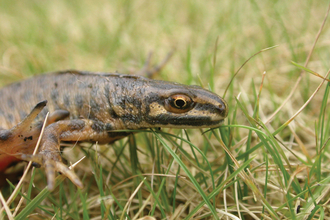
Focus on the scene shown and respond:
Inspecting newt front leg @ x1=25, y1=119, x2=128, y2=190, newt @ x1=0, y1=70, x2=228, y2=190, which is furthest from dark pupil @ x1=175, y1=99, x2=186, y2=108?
newt front leg @ x1=25, y1=119, x2=128, y2=190

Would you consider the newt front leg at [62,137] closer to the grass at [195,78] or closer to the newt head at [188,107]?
the grass at [195,78]

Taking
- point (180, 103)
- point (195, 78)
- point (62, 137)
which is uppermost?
point (195, 78)

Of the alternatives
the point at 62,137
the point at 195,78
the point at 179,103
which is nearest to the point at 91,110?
the point at 62,137

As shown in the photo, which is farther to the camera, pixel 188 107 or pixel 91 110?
pixel 91 110

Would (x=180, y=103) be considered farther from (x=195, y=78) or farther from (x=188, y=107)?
(x=195, y=78)

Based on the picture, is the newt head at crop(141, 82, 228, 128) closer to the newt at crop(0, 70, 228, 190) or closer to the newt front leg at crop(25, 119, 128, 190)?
the newt at crop(0, 70, 228, 190)

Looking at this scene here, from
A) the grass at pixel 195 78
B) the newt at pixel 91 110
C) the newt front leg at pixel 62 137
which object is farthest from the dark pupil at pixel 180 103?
the newt front leg at pixel 62 137
